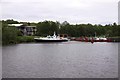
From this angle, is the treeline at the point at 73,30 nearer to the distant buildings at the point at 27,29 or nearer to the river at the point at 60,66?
the distant buildings at the point at 27,29

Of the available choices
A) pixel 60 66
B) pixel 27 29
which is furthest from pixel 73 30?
pixel 60 66

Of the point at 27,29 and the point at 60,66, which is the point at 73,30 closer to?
the point at 27,29

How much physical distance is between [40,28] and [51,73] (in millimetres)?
92908

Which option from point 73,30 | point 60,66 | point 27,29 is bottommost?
point 60,66

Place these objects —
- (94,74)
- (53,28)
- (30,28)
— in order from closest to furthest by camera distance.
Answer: (94,74), (53,28), (30,28)

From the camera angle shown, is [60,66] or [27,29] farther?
[27,29]

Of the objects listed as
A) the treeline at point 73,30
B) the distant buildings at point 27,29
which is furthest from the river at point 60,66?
the distant buildings at point 27,29

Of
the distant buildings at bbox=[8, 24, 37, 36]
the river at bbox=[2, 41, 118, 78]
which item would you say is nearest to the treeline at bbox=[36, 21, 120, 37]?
the distant buildings at bbox=[8, 24, 37, 36]

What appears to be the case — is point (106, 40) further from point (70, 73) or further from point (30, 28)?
point (70, 73)

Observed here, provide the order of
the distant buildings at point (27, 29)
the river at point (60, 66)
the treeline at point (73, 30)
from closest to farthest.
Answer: the river at point (60, 66) < the treeline at point (73, 30) < the distant buildings at point (27, 29)

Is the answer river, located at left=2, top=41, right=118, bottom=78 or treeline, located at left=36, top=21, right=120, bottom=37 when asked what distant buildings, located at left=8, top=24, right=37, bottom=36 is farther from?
river, located at left=2, top=41, right=118, bottom=78

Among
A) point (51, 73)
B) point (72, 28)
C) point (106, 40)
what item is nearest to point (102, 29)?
point (72, 28)

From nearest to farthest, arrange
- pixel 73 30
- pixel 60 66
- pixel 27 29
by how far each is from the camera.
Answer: pixel 60 66 < pixel 73 30 < pixel 27 29

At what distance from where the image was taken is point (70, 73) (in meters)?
20.2
